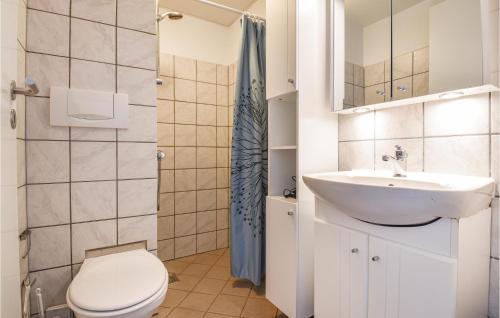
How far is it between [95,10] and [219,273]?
1999mm

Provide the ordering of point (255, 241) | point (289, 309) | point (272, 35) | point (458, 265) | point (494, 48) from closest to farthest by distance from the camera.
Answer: point (458, 265) → point (494, 48) → point (289, 309) → point (272, 35) → point (255, 241)

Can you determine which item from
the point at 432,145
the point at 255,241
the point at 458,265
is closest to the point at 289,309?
the point at 255,241

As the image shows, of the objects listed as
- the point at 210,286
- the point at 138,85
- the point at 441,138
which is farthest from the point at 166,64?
the point at 441,138

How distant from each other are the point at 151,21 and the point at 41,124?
804mm

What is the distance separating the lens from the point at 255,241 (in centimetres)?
187

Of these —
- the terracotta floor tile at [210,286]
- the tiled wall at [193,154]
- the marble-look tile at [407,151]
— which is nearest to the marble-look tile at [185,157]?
the tiled wall at [193,154]

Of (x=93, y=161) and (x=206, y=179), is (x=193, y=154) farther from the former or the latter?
(x=93, y=161)

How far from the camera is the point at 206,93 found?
258 cm

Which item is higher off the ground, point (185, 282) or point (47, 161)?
point (47, 161)

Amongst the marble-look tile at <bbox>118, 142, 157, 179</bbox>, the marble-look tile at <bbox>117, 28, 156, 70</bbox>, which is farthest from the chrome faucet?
the marble-look tile at <bbox>117, 28, 156, 70</bbox>

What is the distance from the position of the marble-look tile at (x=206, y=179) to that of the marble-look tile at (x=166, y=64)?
3.13ft

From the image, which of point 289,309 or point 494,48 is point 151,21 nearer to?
point 494,48

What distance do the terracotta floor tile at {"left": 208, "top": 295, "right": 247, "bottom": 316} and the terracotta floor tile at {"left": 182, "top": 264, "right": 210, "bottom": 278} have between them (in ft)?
1.31

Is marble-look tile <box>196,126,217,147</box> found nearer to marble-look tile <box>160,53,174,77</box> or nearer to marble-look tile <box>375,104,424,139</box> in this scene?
marble-look tile <box>160,53,174,77</box>
